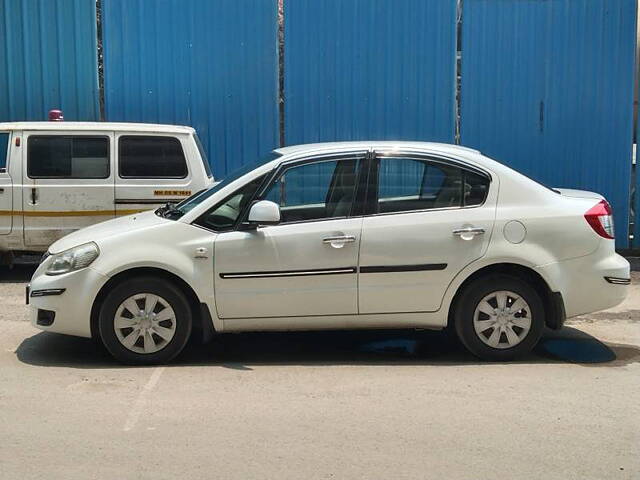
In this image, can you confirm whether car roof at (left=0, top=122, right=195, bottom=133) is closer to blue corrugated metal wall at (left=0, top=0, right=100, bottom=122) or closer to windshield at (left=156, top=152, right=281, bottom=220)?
blue corrugated metal wall at (left=0, top=0, right=100, bottom=122)

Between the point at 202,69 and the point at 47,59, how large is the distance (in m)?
2.08

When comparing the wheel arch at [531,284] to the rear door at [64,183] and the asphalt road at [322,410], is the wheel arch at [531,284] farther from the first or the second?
the rear door at [64,183]

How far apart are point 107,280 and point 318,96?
5.78 metres

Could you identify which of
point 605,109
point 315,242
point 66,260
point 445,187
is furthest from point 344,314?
point 605,109

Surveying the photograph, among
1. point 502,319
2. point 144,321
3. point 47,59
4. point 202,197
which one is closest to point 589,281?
point 502,319

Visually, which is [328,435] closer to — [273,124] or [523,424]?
[523,424]

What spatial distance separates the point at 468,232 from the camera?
5.92 m

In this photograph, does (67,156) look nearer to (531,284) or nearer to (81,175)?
(81,175)

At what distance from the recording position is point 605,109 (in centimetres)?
1095

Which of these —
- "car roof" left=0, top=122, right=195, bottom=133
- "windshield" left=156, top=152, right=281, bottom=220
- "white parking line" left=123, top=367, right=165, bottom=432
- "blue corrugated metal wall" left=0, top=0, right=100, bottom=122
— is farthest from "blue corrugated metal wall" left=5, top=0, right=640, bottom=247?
"white parking line" left=123, top=367, right=165, bottom=432

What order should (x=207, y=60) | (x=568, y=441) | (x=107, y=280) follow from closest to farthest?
(x=568, y=441) < (x=107, y=280) < (x=207, y=60)

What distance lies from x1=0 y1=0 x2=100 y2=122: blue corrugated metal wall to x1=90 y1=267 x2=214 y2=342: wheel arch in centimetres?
561

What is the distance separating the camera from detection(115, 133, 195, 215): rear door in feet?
29.4

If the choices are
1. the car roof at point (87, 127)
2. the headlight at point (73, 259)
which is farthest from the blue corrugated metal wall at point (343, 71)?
the headlight at point (73, 259)
